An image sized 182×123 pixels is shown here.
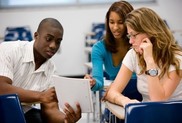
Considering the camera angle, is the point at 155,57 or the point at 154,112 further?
the point at 155,57

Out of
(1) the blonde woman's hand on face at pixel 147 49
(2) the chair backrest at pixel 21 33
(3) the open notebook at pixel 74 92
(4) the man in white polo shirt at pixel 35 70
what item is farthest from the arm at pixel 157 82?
(2) the chair backrest at pixel 21 33

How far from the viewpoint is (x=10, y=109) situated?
1402 millimetres

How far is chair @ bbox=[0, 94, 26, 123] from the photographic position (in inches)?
54.4

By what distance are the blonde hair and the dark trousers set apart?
2.65 feet

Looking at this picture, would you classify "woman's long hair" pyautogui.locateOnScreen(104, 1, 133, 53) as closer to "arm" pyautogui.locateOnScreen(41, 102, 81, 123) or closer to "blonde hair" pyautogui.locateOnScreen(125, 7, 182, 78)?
"blonde hair" pyautogui.locateOnScreen(125, 7, 182, 78)

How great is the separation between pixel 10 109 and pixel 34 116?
2.00 feet

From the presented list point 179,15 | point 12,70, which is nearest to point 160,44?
point 12,70

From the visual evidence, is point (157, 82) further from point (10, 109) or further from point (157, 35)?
point (10, 109)

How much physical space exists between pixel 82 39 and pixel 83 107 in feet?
15.0

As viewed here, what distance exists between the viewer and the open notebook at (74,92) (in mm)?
1548

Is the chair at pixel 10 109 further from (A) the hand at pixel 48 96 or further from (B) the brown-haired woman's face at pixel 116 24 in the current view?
(B) the brown-haired woman's face at pixel 116 24

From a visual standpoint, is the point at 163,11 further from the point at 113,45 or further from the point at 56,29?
the point at 56,29

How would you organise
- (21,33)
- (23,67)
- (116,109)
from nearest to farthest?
(116,109) < (23,67) < (21,33)

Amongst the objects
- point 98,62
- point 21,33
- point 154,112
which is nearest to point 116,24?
point 98,62
